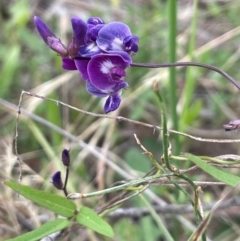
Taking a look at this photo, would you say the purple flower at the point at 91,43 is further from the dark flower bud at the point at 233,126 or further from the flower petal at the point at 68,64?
the dark flower bud at the point at 233,126

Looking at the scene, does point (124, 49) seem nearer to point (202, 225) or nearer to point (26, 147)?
point (202, 225)

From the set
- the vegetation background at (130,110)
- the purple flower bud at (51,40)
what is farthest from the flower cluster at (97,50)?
the vegetation background at (130,110)

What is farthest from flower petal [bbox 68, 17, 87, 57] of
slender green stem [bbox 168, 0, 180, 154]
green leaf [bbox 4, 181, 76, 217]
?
slender green stem [bbox 168, 0, 180, 154]

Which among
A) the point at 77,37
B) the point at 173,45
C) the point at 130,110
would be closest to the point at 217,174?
the point at 77,37

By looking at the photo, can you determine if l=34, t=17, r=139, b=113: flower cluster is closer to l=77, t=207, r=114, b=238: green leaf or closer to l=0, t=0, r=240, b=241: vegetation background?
l=77, t=207, r=114, b=238: green leaf

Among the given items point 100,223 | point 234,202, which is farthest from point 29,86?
point 100,223

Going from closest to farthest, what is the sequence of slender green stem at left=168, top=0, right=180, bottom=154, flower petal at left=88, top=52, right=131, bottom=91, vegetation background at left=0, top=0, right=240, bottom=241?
flower petal at left=88, top=52, right=131, bottom=91 < slender green stem at left=168, top=0, right=180, bottom=154 < vegetation background at left=0, top=0, right=240, bottom=241
